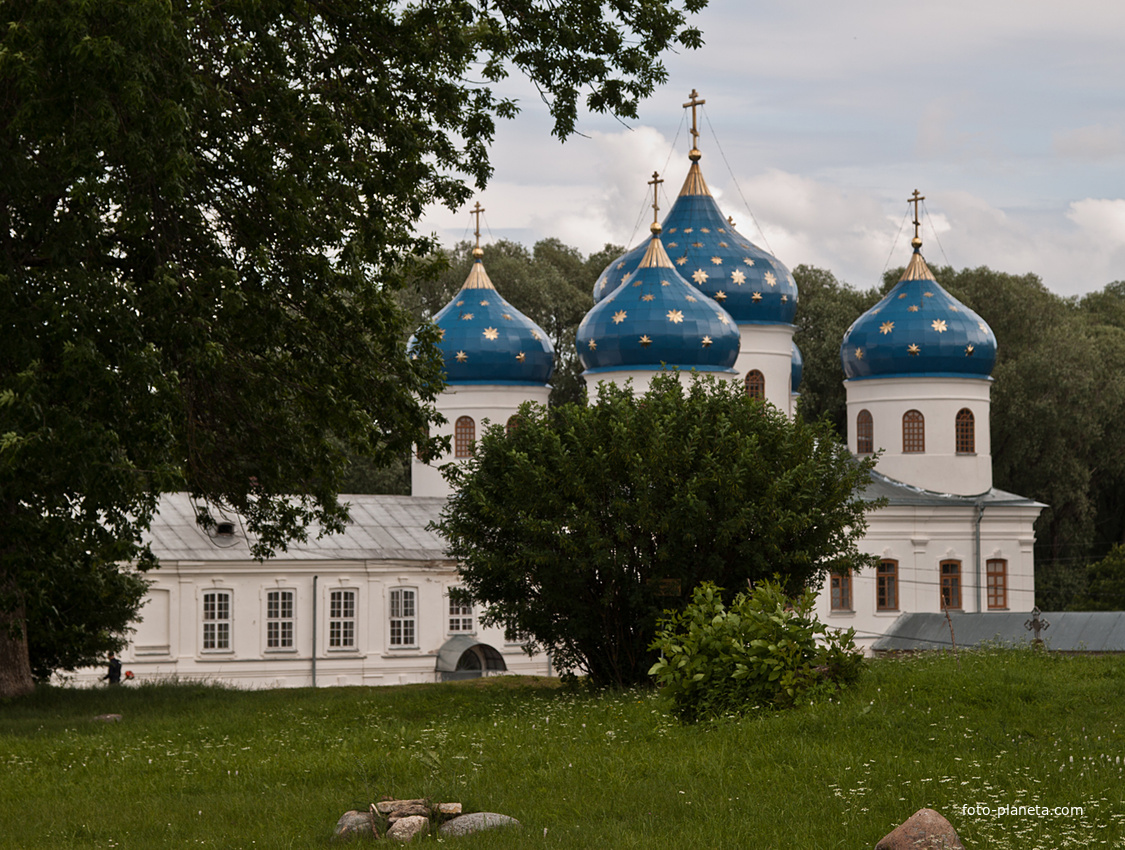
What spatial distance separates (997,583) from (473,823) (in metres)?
31.5

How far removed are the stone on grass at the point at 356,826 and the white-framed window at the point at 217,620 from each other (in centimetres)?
2371

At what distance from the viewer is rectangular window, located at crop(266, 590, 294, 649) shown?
3222 cm

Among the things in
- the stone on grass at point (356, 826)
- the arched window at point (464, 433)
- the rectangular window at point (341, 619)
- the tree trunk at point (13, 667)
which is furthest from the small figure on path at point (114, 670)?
the stone on grass at point (356, 826)

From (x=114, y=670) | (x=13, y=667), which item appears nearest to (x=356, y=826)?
(x=13, y=667)

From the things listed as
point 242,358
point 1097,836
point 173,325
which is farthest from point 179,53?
point 1097,836

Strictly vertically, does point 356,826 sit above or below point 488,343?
below

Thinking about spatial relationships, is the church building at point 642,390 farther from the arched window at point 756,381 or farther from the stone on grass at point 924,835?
the stone on grass at point 924,835

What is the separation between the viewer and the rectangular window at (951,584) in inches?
1463

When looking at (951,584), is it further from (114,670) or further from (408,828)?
(408,828)

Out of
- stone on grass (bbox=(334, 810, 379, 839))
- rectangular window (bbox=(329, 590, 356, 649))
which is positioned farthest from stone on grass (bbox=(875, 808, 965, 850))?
rectangular window (bbox=(329, 590, 356, 649))

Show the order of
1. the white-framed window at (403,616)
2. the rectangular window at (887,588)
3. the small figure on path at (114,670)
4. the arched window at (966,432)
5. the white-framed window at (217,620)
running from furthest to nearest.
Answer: the arched window at (966,432), the rectangular window at (887,588), the white-framed window at (403,616), the white-framed window at (217,620), the small figure on path at (114,670)

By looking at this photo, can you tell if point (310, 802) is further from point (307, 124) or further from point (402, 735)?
point (307, 124)

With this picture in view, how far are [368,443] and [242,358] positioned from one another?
175cm

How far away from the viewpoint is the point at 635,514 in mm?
19375
